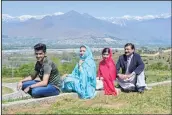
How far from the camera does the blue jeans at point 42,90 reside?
8773mm

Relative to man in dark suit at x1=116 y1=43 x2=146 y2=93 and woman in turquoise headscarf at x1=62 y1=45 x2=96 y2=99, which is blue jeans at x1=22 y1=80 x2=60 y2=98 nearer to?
woman in turquoise headscarf at x1=62 y1=45 x2=96 y2=99

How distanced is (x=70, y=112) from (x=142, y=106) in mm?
1527

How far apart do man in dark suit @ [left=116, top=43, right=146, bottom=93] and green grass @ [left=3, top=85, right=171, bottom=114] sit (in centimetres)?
29

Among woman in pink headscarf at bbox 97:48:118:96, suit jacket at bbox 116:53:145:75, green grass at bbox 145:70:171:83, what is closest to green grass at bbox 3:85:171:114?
woman in pink headscarf at bbox 97:48:118:96

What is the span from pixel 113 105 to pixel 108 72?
1712 millimetres

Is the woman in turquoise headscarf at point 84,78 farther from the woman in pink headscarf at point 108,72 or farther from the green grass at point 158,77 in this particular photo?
the green grass at point 158,77

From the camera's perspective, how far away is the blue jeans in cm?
877

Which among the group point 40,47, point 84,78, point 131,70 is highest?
point 40,47

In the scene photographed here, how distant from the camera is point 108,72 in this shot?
998cm

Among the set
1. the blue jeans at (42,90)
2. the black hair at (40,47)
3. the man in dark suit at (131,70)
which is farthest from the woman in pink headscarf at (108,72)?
the black hair at (40,47)

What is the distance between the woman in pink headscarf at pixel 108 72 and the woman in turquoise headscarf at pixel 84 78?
1.05ft

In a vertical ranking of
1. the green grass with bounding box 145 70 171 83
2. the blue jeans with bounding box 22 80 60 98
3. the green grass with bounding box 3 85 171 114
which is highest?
the blue jeans with bounding box 22 80 60 98

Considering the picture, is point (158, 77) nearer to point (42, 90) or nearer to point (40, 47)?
point (42, 90)

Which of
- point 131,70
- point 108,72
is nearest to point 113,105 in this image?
point 108,72
